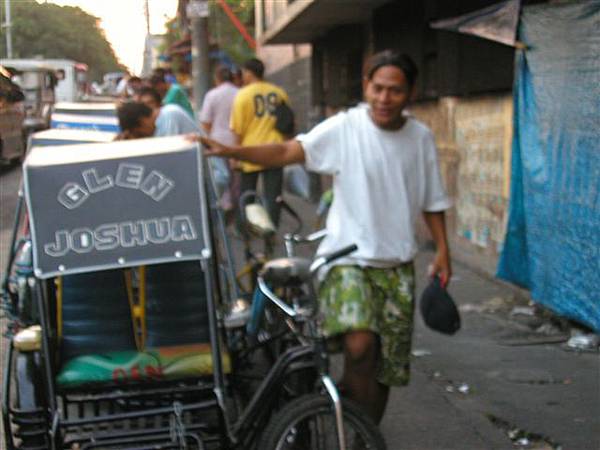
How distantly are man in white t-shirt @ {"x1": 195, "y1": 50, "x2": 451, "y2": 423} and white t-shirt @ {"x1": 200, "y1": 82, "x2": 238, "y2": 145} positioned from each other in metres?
6.34

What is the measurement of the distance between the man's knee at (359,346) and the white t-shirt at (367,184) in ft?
1.07

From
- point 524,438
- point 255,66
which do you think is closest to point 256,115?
point 255,66

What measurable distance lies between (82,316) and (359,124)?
143 cm

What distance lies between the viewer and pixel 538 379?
5953 millimetres

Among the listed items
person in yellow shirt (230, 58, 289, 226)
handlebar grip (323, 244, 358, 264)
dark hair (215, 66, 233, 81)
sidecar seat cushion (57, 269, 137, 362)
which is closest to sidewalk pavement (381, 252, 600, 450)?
handlebar grip (323, 244, 358, 264)

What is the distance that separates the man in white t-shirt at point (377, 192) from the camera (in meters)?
4.07

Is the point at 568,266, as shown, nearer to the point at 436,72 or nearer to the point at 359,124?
the point at 359,124

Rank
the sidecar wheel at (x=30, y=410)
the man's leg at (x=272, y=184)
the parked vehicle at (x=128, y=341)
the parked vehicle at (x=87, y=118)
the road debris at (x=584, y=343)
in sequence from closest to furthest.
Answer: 1. the parked vehicle at (x=128, y=341)
2. the sidecar wheel at (x=30, y=410)
3. the road debris at (x=584, y=343)
4. the parked vehicle at (x=87, y=118)
5. the man's leg at (x=272, y=184)

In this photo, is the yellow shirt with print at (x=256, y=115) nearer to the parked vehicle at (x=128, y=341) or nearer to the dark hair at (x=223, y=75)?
the dark hair at (x=223, y=75)

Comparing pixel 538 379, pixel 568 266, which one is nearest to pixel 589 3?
pixel 568 266

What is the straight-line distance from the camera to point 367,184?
4074mm

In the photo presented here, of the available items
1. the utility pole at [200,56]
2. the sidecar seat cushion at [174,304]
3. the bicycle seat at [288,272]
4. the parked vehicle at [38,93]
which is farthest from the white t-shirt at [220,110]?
the parked vehicle at [38,93]

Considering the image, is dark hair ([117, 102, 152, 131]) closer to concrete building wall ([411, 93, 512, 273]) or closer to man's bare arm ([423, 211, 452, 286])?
man's bare arm ([423, 211, 452, 286])

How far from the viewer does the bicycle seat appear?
12.5 feet
